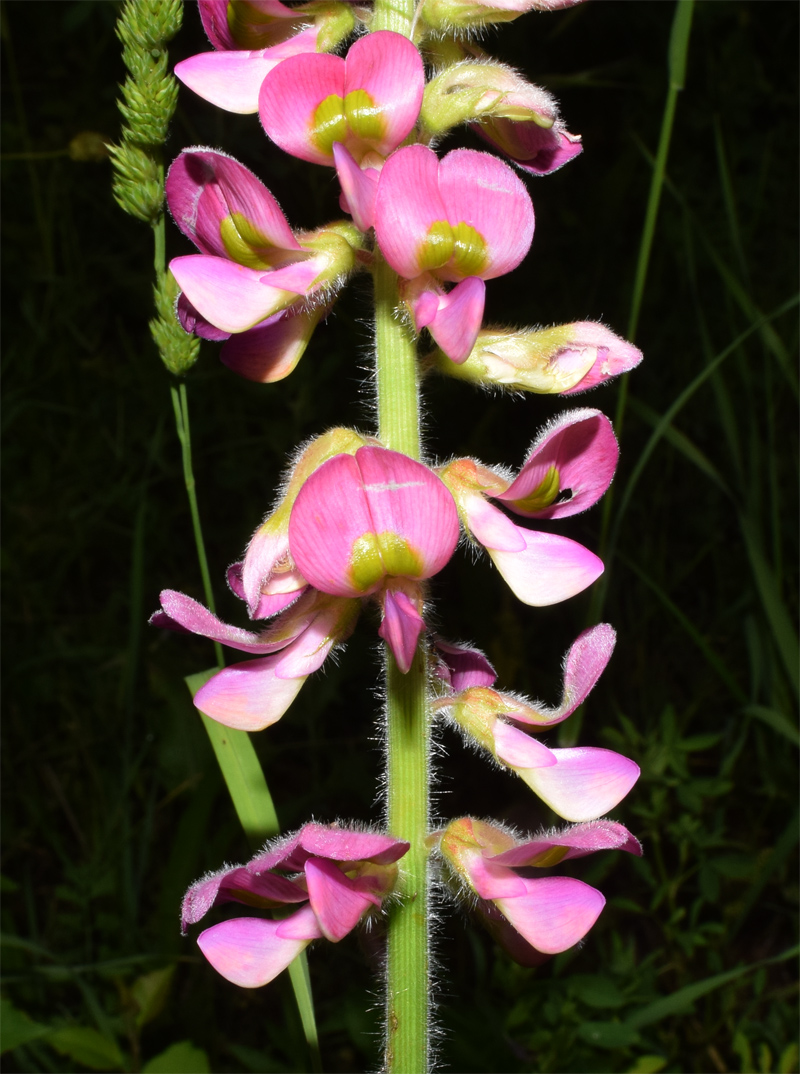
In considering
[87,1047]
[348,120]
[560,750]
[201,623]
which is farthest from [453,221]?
[87,1047]

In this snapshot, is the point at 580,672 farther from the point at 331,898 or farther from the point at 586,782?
the point at 331,898

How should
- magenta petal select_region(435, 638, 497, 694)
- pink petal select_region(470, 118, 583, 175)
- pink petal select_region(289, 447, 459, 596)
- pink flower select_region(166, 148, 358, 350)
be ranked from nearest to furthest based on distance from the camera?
pink petal select_region(289, 447, 459, 596)
pink flower select_region(166, 148, 358, 350)
pink petal select_region(470, 118, 583, 175)
magenta petal select_region(435, 638, 497, 694)

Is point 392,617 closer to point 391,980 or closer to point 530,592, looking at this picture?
point 530,592

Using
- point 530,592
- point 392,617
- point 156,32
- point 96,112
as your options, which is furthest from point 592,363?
point 96,112

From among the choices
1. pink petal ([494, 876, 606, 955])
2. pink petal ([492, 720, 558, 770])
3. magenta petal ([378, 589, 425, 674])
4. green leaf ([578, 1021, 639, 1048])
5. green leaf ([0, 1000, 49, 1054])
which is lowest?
green leaf ([578, 1021, 639, 1048])

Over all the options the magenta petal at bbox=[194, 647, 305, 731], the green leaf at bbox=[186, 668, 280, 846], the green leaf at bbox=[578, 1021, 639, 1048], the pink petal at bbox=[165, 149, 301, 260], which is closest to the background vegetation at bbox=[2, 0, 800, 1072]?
the green leaf at bbox=[578, 1021, 639, 1048]

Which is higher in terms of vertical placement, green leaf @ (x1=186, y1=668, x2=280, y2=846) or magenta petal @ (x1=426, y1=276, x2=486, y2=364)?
magenta petal @ (x1=426, y1=276, x2=486, y2=364)

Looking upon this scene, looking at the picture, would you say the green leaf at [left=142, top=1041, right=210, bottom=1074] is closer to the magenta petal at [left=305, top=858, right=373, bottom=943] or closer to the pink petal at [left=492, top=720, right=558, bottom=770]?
the magenta petal at [left=305, top=858, right=373, bottom=943]
